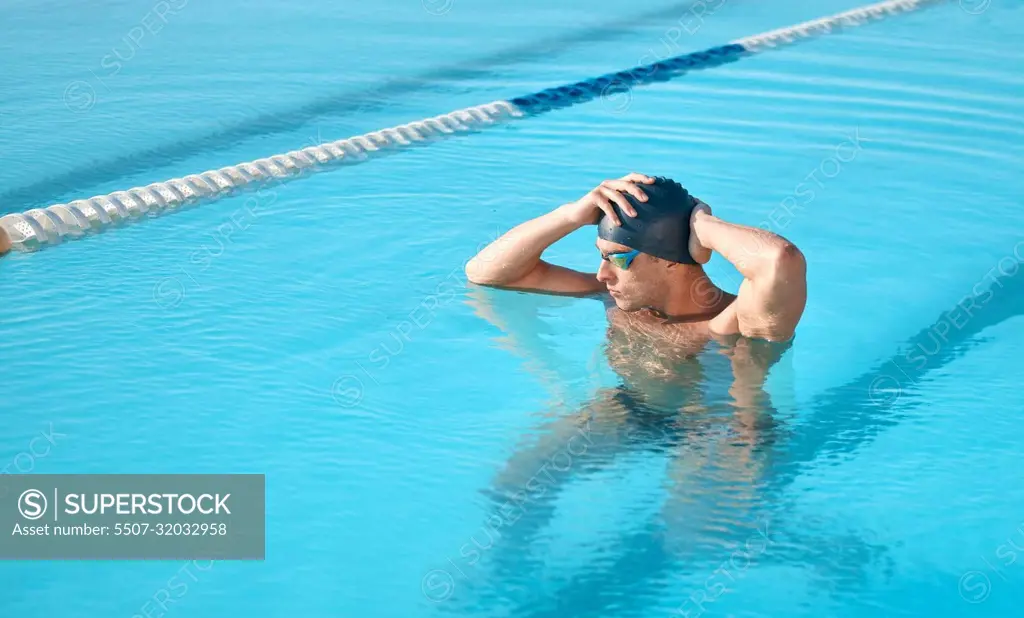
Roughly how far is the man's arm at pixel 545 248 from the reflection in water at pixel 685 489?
1.22ft

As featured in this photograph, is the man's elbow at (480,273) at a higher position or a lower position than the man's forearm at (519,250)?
lower

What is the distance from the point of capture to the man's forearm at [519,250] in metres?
3.73

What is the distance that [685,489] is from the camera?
319 cm

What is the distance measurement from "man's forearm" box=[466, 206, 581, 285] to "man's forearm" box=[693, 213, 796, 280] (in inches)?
21.4

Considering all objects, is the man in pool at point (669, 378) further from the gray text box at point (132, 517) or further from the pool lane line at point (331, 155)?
the pool lane line at point (331, 155)

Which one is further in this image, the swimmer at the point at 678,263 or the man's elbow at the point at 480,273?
the man's elbow at the point at 480,273

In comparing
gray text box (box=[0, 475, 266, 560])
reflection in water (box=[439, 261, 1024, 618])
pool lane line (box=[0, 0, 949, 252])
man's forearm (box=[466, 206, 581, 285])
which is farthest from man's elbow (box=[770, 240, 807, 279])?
pool lane line (box=[0, 0, 949, 252])

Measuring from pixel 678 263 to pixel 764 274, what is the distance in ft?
1.12

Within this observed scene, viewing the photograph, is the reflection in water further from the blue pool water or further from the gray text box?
the gray text box

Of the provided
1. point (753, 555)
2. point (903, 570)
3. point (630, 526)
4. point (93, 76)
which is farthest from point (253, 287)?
point (93, 76)

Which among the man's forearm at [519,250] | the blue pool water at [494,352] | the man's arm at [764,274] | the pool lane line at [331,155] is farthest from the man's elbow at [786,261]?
the pool lane line at [331,155]

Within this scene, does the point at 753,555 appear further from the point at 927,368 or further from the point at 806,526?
the point at 927,368

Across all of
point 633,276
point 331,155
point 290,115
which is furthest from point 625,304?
point 290,115

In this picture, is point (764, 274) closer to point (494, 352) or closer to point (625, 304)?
point (625, 304)
